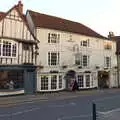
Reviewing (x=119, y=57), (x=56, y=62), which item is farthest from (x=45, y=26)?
(x=119, y=57)

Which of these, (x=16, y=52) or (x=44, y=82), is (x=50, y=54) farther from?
(x=16, y=52)

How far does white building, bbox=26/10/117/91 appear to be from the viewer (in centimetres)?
3152

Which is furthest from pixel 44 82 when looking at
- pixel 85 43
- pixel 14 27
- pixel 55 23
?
pixel 85 43

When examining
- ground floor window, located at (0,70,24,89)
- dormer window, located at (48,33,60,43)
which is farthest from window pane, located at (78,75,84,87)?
ground floor window, located at (0,70,24,89)

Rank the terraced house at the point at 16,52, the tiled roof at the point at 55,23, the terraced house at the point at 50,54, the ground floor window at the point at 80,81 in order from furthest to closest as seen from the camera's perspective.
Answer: the ground floor window at the point at 80,81
the tiled roof at the point at 55,23
the terraced house at the point at 50,54
the terraced house at the point at 16,52

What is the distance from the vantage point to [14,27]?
92.9 ft

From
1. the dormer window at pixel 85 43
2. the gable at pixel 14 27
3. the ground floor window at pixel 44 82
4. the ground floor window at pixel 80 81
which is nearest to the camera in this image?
the gable at pixel 14 27

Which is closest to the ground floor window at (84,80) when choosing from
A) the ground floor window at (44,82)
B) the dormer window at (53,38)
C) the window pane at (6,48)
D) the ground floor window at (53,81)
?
the ground floor window at (53,81)

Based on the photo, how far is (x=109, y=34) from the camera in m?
52.7

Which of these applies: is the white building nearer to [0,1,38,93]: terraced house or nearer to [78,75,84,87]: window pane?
[78,75,84,87]: window pane

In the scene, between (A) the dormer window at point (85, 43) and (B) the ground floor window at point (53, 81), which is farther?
(A) the dormer window at point (85, 43)

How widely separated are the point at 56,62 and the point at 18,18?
7.15 m

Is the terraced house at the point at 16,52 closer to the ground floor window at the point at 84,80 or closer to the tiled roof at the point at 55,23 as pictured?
the tiled roof at the point at 55,23

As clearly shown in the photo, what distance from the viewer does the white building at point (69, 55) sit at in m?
31.5
